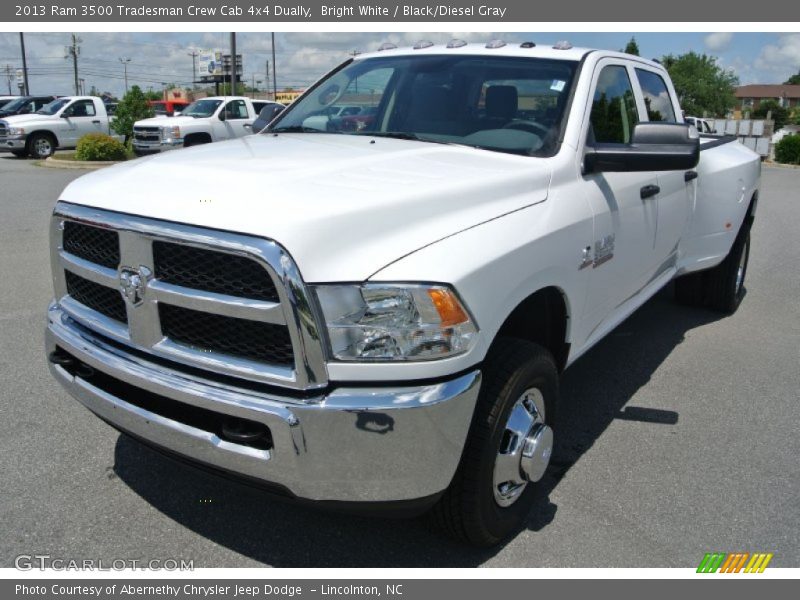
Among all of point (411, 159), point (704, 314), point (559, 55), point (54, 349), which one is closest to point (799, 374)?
point (704, 314)

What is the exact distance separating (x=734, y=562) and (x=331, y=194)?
6.98 feet

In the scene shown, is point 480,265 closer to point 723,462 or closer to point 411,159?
point 411,159

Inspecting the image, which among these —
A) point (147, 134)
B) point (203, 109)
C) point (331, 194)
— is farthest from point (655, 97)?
point (203, 109)

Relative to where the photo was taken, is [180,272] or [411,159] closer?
[180,272]

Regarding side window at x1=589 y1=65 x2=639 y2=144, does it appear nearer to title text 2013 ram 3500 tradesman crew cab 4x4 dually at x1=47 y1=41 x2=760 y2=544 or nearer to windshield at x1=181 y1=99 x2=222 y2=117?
title text 2013 ram 3500 tradesman crew cab 4x4 dually at x1=47 y1=41 x2=760 y2=544

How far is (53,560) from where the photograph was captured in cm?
276

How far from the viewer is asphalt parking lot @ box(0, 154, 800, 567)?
9.43 ft

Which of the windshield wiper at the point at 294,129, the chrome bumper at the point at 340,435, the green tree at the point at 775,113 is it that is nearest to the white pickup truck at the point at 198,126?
the windshield wiper at the point at 294,129

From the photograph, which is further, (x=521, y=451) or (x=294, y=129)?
(x=294, y=129)

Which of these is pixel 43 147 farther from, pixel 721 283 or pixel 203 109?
pixel 721 283

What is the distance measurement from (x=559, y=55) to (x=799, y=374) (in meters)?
2.76

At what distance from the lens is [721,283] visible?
20.2 ft
